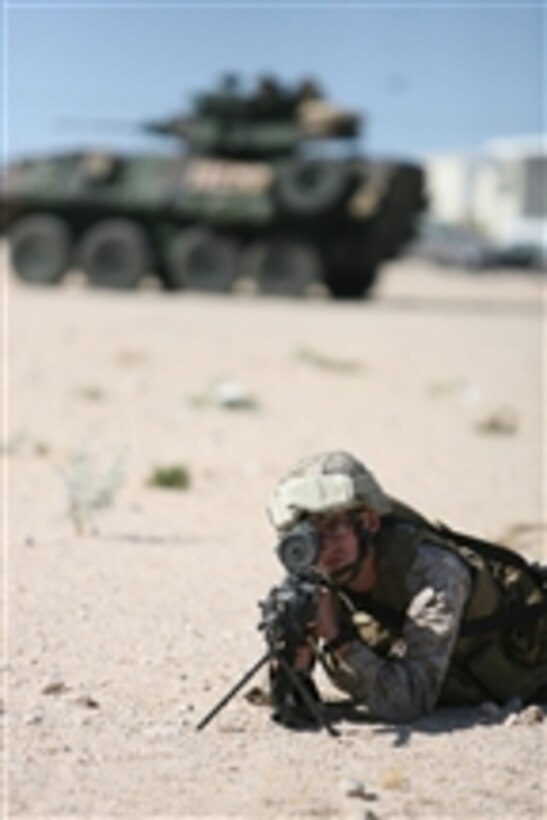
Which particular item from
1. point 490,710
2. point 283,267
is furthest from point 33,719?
point 283,267

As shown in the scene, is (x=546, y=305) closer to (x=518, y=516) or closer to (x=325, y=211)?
(x=325, y=211)

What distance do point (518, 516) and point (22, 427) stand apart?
3819mm

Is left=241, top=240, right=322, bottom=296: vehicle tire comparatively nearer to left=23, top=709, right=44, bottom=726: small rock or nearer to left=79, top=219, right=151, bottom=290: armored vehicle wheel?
left=79, top=219, right=151, bottom=290: armored vehicle wheel

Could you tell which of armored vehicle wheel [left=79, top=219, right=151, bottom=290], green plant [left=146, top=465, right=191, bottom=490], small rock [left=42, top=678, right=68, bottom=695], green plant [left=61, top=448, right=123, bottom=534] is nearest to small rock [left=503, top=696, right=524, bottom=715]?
small rock [left=42, top=678, right=68, bottom=695]

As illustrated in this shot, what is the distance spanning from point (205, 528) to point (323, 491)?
3.90 meters

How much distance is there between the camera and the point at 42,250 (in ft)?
92.7

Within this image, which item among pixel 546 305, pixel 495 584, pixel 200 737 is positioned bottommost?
pixel 546 305

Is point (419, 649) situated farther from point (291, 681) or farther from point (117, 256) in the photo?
point (117, 256)

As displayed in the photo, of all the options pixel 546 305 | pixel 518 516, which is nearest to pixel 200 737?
pixel 518 516

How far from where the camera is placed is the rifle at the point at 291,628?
4441mm

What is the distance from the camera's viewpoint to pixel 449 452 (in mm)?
11758

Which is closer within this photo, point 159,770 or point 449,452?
point 159,770

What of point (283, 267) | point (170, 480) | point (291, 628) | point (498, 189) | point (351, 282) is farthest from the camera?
point (498, 189)

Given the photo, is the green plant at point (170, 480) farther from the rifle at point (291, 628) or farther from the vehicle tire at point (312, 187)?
the vehicle tire at point (312, 187)
